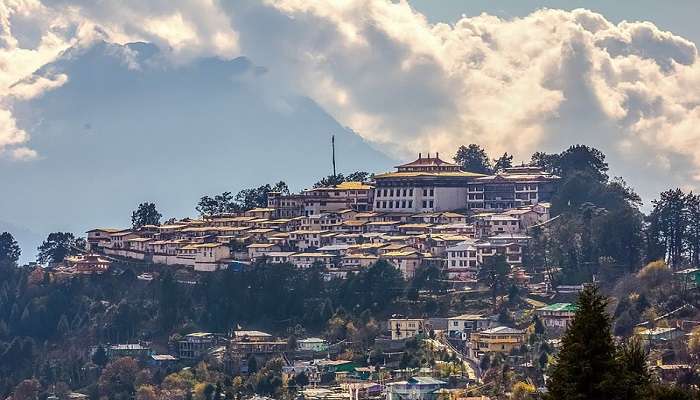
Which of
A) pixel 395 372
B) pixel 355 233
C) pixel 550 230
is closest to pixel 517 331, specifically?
pixel 395 372

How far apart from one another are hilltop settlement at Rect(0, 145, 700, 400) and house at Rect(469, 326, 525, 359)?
12 centimetres

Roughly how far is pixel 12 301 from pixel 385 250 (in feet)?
83.6

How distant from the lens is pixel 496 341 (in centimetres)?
8006

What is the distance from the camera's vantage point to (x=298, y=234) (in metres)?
100

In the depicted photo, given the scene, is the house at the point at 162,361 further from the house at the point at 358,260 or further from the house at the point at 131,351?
the house at the point at 358,260

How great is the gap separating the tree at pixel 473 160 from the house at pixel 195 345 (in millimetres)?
25160

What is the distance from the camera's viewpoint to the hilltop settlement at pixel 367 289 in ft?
260

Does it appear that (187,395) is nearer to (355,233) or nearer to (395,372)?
(395,372)

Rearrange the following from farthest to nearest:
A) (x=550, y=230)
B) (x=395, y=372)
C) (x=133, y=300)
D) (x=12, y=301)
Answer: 1. (x=12, y=301)
2. (x=133, y=300)
3. (x=550, y=230)
4. (x=395, y=372)

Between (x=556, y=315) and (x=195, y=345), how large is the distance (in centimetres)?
2024

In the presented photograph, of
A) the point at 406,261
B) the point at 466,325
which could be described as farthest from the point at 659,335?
the point at 406,261

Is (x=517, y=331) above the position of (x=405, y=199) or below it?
below

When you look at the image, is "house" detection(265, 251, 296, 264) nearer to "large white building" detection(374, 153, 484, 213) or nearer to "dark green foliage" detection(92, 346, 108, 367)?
"large white building" detection(374, 153, 484, 213)

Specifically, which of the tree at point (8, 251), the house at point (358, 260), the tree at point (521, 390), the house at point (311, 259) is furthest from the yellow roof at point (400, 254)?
the tree at point (8, 251)
